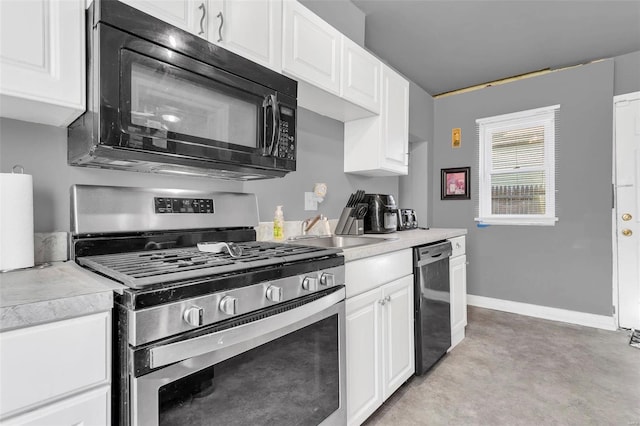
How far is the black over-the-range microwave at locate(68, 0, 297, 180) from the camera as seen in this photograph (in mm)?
1007

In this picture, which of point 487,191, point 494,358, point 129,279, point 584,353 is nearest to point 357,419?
point 129,279

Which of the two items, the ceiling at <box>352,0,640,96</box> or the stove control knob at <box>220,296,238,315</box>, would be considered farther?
the ceiling at <box>352,0,640,96</box>

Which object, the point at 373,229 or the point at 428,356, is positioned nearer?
the point at 428,356

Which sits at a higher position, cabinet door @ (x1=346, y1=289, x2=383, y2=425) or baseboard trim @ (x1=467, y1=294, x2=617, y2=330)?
cabinet door @ (x1=346, y1=289, x2=383, y2=425)

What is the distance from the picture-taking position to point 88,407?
748 millimetres

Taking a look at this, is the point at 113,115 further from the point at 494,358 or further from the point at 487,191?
the point at 487,191

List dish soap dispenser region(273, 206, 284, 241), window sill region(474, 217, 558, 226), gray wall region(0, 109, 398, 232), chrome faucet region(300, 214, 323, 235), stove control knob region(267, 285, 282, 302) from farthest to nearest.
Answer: window sill region(474, 217, 558, 226)
chrome faucet region(300, 214, 323, 235)
dish soap dispenser region(273, 206, 284, 241)
gray wall region(0, 109, 398, 232)
stove control knob region(267, 285, 282, 302)

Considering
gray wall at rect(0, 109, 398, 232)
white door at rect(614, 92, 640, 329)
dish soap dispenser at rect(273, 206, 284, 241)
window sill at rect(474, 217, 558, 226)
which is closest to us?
gray wall at rect(0, 109, 398, 232)

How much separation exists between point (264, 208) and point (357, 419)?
118 centimetres

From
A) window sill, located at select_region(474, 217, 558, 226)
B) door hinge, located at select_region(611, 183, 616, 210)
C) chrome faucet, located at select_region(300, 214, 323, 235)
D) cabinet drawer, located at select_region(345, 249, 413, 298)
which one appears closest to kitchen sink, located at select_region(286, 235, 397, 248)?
chrome faucet, located at select_region(300, 214, 323, 235)

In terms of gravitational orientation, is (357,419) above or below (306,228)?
below

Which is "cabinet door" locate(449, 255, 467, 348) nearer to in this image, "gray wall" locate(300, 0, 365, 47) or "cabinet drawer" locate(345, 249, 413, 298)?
"cabinet drawer" locate(345, 249, 413, 298)

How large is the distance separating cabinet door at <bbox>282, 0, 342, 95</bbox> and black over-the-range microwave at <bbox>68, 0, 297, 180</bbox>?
175 millimetres

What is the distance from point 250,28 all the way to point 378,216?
5.18 ft
